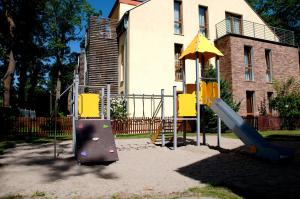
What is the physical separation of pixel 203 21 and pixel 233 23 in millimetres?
2722

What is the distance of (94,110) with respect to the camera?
10.2 m

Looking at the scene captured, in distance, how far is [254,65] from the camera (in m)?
23.0

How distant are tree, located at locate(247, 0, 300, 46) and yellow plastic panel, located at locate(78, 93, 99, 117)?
115ft

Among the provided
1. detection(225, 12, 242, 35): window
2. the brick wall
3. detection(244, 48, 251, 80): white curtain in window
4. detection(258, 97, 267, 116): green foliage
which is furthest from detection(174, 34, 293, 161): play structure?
detection(225, 12, 242, 35): window

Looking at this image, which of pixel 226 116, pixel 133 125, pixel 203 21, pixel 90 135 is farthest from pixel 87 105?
pixel 203 21

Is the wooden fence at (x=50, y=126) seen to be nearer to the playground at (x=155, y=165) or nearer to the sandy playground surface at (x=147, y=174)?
the playground at (x=155, y=165)

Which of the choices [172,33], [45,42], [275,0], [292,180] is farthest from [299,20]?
[292,180]

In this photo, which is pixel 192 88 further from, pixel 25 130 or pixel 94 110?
pixel 25 130

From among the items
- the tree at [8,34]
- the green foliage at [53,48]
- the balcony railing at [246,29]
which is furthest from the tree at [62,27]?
the balcony railing at [246,29]

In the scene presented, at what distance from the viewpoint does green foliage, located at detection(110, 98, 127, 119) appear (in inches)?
765

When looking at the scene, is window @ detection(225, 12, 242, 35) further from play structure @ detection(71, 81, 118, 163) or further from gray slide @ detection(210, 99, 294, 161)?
play structure @ detection(71, 81, 118, 163)

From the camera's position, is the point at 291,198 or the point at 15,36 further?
the point at 15,36

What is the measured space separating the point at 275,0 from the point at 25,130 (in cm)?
3687

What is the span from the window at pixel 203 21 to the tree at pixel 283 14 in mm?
18125
